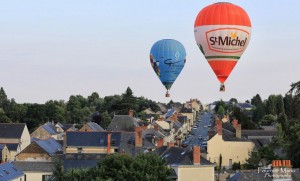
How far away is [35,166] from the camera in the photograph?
5928 cm

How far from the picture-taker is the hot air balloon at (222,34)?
42.3 meters

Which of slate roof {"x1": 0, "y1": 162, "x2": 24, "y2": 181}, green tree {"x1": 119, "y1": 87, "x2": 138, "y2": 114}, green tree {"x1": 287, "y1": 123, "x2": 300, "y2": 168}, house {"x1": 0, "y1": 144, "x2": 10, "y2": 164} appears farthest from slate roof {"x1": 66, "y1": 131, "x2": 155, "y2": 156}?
green tree {"x1": 119, "y1": 87, "x2": 138, "y2": 114}

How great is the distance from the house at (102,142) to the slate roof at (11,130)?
66.5 feet

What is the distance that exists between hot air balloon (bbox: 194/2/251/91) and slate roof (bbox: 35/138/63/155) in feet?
95.1

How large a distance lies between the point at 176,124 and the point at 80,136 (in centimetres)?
4381

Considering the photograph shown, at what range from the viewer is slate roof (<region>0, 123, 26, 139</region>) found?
3497 inches

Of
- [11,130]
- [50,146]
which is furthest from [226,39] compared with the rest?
[11,130]

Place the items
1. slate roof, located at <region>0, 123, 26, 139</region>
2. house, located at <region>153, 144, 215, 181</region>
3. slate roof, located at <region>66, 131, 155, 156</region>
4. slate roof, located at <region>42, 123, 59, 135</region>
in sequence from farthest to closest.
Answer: slate roof, located at <region>42, 123, 59, 135</region>, slate roof, located at <region>0, 123, 26, 139</region>, slate roof, located at <region>66, 131, 155, 156</region>, house, located at <region>153, 144, 215, 181</region>

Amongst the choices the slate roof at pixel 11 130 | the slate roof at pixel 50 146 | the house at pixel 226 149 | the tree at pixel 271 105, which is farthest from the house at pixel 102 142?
the tree at pixel 271 105

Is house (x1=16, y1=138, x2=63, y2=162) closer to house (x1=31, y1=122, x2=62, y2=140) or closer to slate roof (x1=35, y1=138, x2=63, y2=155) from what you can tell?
slate roof (x1=35, y1=138, x2=63, y2=155)

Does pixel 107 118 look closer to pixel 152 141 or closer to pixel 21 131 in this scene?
pixel 21 131

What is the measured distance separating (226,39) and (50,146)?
33523 mm

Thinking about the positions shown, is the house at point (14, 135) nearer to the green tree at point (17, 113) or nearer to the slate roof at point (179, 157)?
the slate roof at point (179, 157)

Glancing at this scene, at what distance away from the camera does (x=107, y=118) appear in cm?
11981
